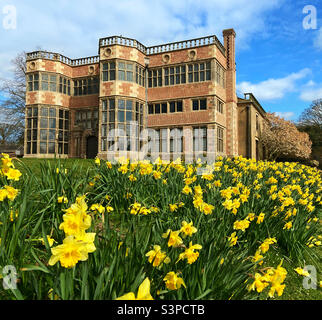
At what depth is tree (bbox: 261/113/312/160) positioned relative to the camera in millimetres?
27531

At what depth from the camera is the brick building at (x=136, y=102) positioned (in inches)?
758

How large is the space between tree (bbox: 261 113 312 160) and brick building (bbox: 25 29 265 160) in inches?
245

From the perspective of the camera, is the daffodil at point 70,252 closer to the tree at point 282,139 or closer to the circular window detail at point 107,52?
the circular window detail at point 107,52

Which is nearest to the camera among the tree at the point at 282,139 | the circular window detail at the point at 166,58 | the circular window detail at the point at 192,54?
the circular window detail at the point at 192,54

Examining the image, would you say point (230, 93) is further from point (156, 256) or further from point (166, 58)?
point (156, 256)

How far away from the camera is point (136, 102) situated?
786 inches

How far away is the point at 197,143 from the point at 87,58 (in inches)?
475

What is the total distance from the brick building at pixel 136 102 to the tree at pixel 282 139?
20.4 ft

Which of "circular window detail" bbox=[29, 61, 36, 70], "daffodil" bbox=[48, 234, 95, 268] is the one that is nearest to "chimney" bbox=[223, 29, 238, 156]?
"circular window detail" bbox=[29, 61, 36, 70]

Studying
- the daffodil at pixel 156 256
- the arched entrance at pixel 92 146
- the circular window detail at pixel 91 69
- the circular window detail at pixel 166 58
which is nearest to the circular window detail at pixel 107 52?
the circular window detail at pixel 91 69

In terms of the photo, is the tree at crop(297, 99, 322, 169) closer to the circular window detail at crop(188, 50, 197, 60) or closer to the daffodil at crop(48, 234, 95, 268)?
the circular window detail at crop(188, 50, 197, 60)

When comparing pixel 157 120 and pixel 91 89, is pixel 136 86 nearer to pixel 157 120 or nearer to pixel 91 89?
pixel 157 120

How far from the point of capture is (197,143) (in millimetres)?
19375

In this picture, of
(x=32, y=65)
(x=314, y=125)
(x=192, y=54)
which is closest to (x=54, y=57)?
(x=32, y=65)
